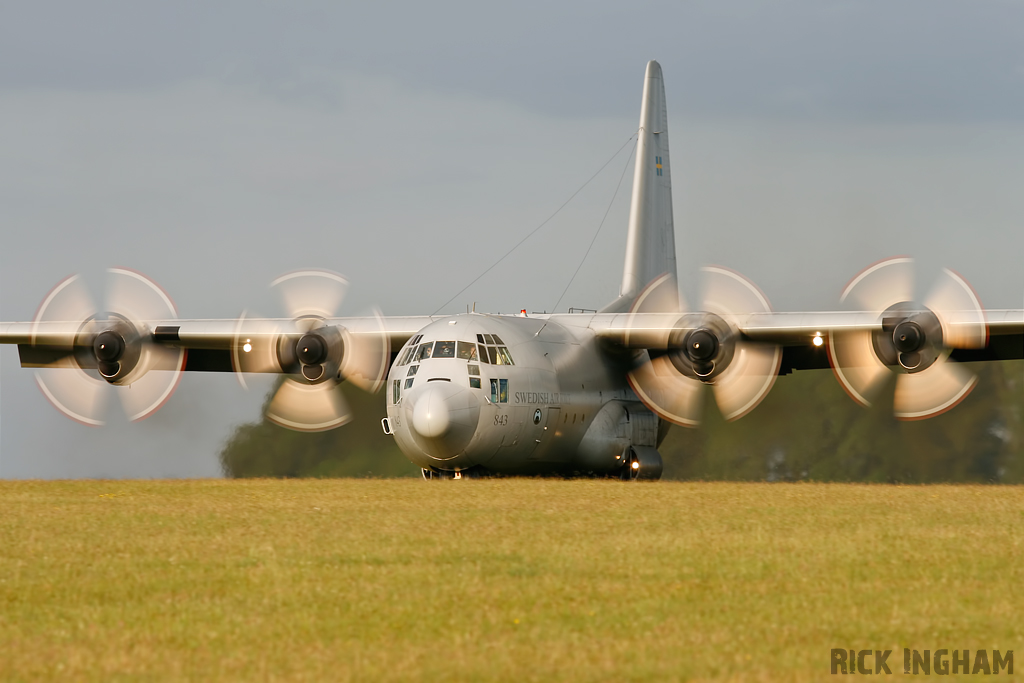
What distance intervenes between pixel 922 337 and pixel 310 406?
515 inches

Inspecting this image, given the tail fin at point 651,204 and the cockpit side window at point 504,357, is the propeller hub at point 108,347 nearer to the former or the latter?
the cockpit side window at point 504,357

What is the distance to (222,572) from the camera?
10.2 m

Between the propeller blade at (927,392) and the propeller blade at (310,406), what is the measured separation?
38.3 ft

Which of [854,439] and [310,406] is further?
[854,439]

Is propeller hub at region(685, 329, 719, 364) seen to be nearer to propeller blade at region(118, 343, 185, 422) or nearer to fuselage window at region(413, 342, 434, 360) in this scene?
fuselage window at region(413, 342, 434, 360)

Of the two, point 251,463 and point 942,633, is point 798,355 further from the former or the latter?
point 942,633

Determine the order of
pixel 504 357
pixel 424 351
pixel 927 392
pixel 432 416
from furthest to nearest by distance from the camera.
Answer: pixel 927 392
pixel 504 357
pixel 424 351
pixel 432 416

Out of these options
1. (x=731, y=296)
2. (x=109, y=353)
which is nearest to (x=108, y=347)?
(x=109, y=353)

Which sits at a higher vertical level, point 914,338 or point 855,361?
point 855,361

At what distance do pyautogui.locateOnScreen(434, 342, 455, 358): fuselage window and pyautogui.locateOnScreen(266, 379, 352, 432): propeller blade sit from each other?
5.64m

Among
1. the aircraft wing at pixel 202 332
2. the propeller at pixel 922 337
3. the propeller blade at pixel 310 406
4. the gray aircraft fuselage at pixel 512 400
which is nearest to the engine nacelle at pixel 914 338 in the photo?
the propeller at pixel 922 337

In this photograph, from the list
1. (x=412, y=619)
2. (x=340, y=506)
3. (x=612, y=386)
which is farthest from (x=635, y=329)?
(x=412, y=619)

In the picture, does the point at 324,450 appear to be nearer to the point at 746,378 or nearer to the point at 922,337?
the point at 746,378

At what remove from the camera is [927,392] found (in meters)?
23.0
